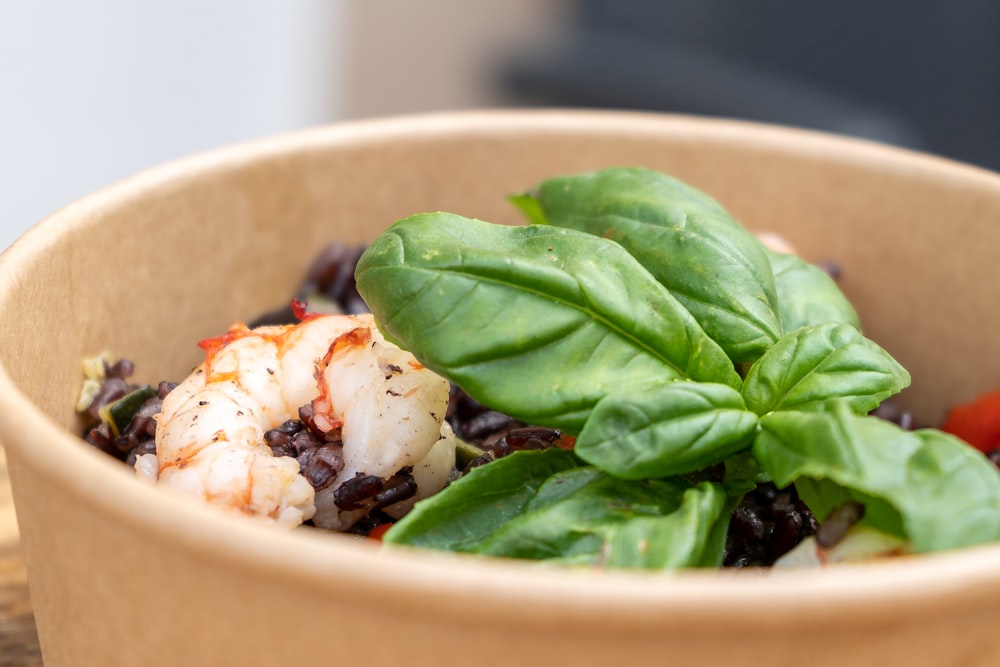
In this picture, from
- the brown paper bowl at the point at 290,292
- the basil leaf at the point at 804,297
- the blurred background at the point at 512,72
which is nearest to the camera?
the brown paper bowl at the point at 290,292

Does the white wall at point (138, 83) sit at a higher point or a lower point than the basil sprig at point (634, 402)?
lower

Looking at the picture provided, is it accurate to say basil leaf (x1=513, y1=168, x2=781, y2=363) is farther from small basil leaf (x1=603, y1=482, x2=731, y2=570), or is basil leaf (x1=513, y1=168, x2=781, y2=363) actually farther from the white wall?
the white wall

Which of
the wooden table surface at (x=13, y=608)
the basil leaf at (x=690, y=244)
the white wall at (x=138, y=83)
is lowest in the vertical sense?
the wooden table surface at (x=13, y=608)

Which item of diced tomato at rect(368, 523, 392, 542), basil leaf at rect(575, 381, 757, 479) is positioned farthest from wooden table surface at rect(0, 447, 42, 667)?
basil leaf at rect(575, 381, 757, 479)

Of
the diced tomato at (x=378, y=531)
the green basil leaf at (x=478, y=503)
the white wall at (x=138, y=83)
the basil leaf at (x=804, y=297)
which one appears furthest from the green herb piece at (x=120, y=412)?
the white wall at (x=138, y=83)

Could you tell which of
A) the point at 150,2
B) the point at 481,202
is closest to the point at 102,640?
the point at 481,202

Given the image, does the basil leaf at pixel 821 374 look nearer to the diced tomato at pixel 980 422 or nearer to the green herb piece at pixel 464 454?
the green herb piece at pixel 464 454

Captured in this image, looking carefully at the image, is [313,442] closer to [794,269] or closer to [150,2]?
[794,269]
